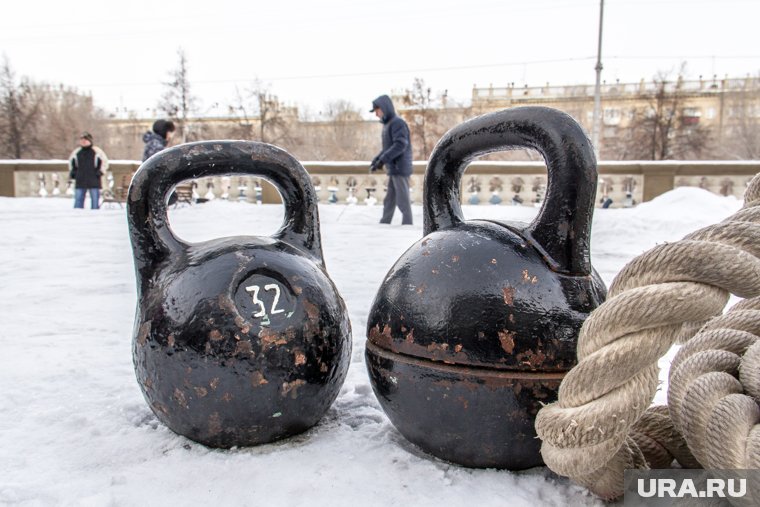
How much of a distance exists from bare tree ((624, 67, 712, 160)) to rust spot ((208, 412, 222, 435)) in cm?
4098

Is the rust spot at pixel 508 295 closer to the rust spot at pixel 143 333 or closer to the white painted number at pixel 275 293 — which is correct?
the white painted number at pixel 275 293

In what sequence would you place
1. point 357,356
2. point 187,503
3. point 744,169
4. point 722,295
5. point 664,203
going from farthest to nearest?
point 744,169, point 664,203, point 357,356, point 187,503, point 722,295

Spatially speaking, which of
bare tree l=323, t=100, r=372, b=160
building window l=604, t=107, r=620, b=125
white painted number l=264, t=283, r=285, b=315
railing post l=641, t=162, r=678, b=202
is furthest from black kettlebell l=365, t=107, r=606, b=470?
building window l=604, t=107, r=620, b=125

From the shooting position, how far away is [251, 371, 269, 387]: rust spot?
7.04 ft

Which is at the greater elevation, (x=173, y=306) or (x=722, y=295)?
(x=722, y=295)

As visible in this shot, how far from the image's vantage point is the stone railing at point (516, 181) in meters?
16.6

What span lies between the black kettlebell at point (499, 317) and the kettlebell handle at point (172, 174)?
67 centimetres

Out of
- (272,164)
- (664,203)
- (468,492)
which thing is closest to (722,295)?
(468,492)

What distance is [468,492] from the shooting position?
195cm

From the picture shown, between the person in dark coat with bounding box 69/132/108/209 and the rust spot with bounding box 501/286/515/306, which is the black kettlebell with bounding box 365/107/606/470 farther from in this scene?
the person in dark coat with bounding box 69/132/108/209

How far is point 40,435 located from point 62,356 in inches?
46.2

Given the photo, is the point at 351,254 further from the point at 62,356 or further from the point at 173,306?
the point at 173,306

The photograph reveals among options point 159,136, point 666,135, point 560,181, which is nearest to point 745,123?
point 666,135

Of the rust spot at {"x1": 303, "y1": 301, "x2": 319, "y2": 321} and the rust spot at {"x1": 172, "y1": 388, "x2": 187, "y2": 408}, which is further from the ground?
the rust spot at {"x1": 303, "y1": 301, "x2": 319, "y2": 321}
